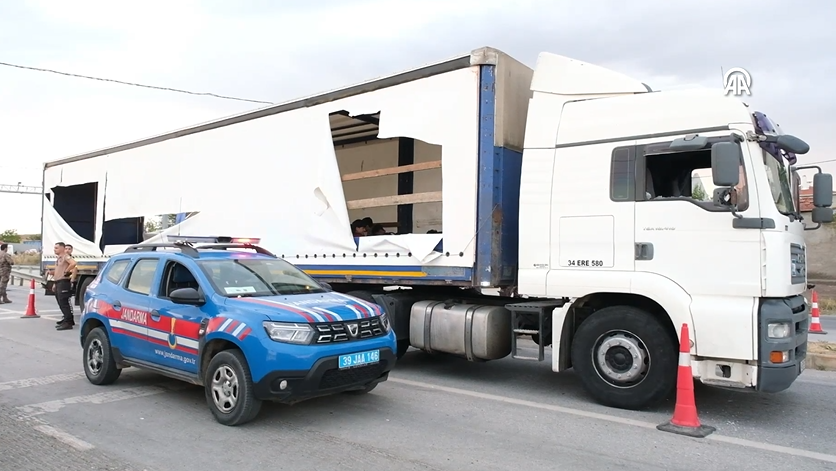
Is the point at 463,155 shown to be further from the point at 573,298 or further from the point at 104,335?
the point at 104,335

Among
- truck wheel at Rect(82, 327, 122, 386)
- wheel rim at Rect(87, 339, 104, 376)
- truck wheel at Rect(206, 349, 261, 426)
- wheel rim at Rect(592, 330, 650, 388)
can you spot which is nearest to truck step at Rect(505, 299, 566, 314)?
wheel rim at Rect(592, 330, 650, 388)

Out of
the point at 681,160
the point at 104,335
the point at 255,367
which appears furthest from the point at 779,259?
the point at 104,335

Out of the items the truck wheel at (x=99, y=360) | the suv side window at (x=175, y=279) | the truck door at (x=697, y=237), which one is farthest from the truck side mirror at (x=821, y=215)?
the truck wheel at (x=99, y=360)

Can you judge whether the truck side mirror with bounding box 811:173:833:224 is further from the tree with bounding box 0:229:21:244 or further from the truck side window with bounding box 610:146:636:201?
the tree with bounding box 0:229:21:244

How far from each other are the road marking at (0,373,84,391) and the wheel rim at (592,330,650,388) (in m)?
6.10

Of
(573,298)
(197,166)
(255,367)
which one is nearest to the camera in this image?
(255,367)

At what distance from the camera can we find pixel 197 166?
10672 mm

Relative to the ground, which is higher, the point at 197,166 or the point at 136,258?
the point at 197,166

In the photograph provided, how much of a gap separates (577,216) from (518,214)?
32.8 inches

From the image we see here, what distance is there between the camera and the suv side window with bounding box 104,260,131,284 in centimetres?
704

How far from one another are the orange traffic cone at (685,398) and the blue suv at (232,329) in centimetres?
258

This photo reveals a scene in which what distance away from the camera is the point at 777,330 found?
537 centimetres

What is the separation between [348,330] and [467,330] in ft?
6.74

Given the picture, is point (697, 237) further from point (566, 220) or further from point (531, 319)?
point (531, 319)
